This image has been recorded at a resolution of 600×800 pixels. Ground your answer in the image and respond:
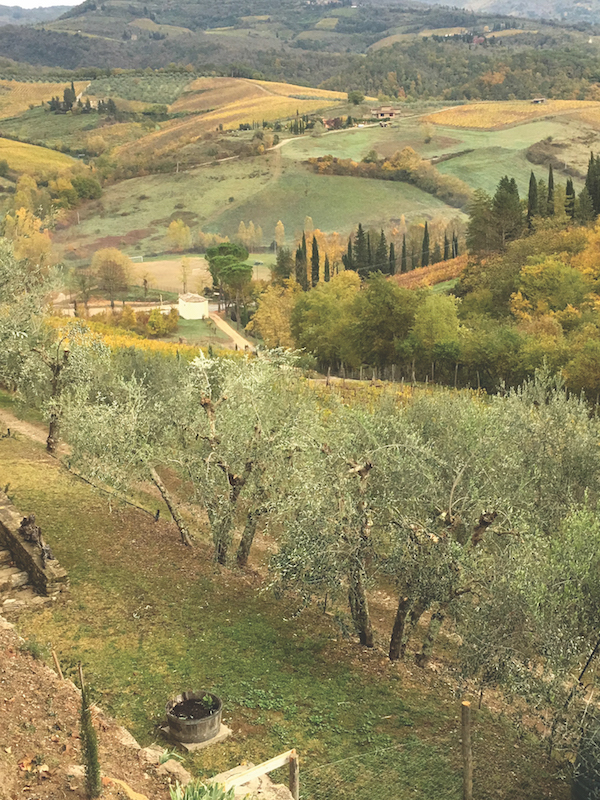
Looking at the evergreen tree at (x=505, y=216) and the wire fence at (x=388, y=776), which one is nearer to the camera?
the wire fence at (x=388, y=776)

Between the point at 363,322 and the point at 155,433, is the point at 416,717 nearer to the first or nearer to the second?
the point at 155,433

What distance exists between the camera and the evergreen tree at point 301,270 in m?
100

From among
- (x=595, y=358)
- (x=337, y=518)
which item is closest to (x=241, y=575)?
(x=337, y=518)

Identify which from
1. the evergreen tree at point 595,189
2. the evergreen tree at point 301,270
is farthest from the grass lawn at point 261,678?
the evergreen tree at point 301,270

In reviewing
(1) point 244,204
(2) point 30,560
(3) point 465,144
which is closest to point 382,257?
(1) point 244,204

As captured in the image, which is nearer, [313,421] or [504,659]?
[504,659]

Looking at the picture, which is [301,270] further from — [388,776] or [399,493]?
[388,776]

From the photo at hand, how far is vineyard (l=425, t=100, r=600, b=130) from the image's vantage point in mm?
166000

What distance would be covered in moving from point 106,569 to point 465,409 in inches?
539

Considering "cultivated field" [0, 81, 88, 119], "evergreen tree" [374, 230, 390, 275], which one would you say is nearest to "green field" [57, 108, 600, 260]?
"evergreen tree" [374, 230, 390, 275]

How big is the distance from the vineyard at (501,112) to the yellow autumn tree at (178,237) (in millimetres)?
66667

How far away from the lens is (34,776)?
39.3 feet

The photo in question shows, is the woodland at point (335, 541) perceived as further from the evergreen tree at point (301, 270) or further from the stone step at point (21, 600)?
the evergreen tree at point (301, 270)

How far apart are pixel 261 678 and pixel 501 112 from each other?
174066 mm
